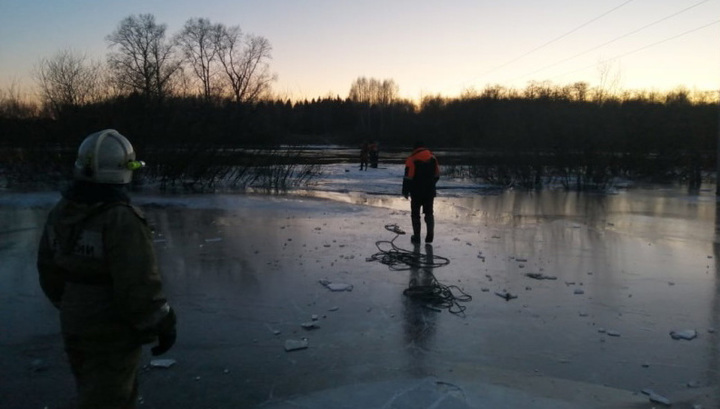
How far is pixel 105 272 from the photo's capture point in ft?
9.62

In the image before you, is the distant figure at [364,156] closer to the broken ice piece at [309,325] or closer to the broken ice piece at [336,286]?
the broken ice piece at [336,286]

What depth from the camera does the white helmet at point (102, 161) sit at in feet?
9.71

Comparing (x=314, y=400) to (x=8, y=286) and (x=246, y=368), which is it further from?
(x=8, y=286)

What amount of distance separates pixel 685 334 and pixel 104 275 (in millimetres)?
5866

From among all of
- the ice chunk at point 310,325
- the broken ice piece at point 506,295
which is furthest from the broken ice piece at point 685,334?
the ice chunk at point 310,325

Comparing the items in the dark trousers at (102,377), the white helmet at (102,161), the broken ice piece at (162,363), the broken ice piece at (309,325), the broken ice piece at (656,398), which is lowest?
the broken ice piece at (656,398)

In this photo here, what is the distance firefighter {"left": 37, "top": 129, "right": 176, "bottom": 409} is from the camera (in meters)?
2.89

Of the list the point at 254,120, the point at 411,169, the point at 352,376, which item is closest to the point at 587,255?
the point at 411,169

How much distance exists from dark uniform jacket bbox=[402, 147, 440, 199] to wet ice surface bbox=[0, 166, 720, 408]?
1.02 m

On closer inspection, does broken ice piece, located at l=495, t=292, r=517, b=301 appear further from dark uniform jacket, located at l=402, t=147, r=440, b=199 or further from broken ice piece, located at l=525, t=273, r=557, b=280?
dark uniform jacket, located at l=402, t=147, r=440, b=199

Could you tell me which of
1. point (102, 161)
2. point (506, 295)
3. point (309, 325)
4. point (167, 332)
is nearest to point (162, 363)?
point (309, 325)

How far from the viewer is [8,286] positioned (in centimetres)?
791

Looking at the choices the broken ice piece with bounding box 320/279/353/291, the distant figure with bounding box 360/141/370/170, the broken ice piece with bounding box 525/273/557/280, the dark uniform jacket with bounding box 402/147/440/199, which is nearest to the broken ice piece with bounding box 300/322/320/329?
the broken ice piece with bounding box 320/279/353/291

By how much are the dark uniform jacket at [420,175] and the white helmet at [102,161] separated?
881 centimetres
